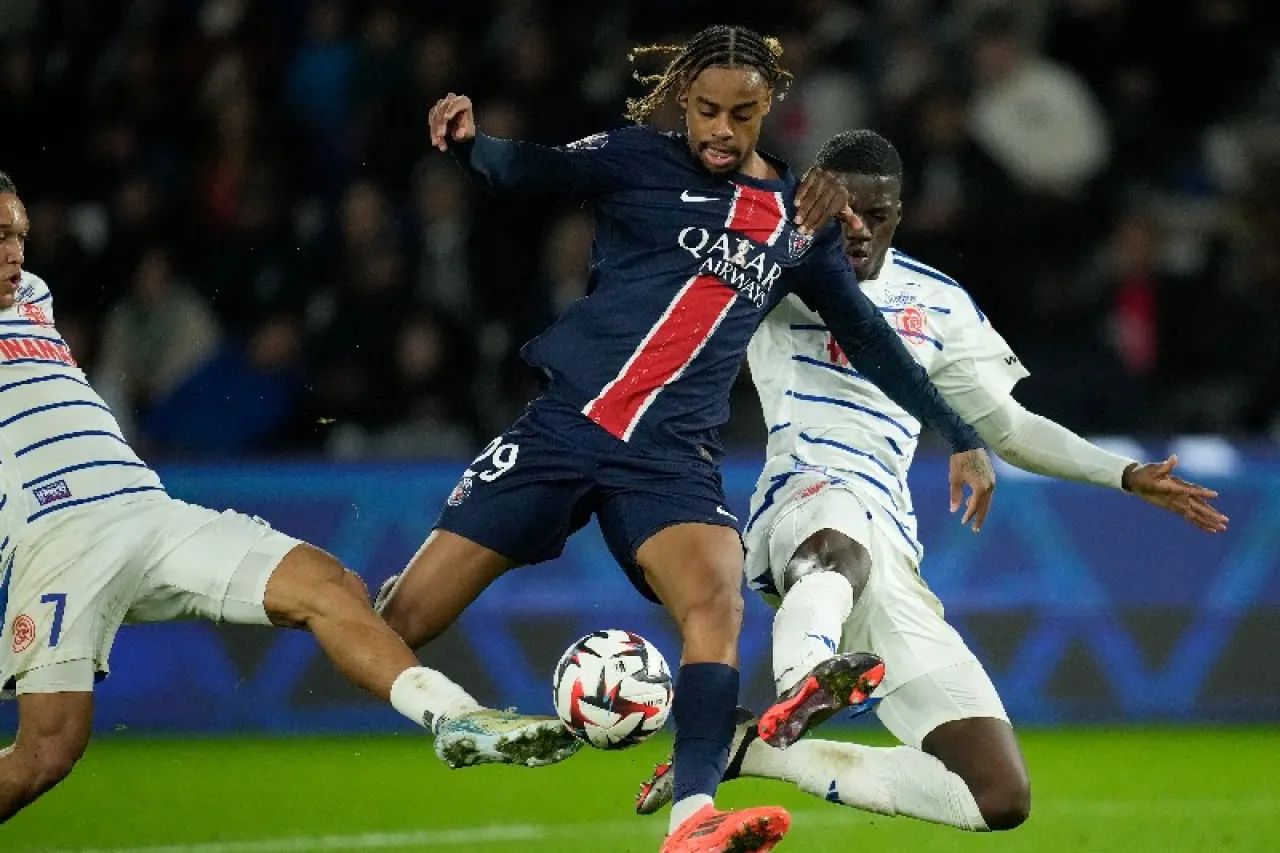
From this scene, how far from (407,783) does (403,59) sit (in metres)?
4.16

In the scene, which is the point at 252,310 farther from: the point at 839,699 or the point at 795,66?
the point at 839,699

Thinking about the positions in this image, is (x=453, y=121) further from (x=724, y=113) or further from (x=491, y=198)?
(x=491, y=198)

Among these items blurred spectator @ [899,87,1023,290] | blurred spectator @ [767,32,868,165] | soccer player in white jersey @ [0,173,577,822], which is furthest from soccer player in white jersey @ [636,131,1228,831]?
blurred spectator @ [767,32,868,165]

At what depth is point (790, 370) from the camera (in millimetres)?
6250

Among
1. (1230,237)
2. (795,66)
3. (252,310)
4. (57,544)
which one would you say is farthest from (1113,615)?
(57,544)

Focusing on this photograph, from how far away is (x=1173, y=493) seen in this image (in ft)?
19.8

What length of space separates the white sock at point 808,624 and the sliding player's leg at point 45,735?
6.14 ft

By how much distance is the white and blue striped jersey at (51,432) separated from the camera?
18.9 ft

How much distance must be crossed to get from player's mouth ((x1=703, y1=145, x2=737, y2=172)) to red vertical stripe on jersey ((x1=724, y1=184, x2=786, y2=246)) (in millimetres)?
104

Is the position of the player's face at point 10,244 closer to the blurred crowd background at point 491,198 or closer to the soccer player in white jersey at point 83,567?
the soccer player in white jersey at point 83,567

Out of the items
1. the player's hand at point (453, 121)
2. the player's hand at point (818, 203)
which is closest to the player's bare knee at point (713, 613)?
the player's hand at point (818, 203)

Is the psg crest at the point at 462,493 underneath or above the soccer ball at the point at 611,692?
above

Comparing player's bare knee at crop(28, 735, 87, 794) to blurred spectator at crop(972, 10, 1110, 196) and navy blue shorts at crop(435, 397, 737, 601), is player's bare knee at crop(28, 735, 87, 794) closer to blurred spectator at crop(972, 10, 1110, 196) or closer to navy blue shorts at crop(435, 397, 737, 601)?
navy blue shorts at crop(435, 397, 737, 601)

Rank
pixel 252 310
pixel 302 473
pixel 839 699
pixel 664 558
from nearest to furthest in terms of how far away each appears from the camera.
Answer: pixel 839 699
pixel 664 558
pixel 302 473
pixel 252 310
